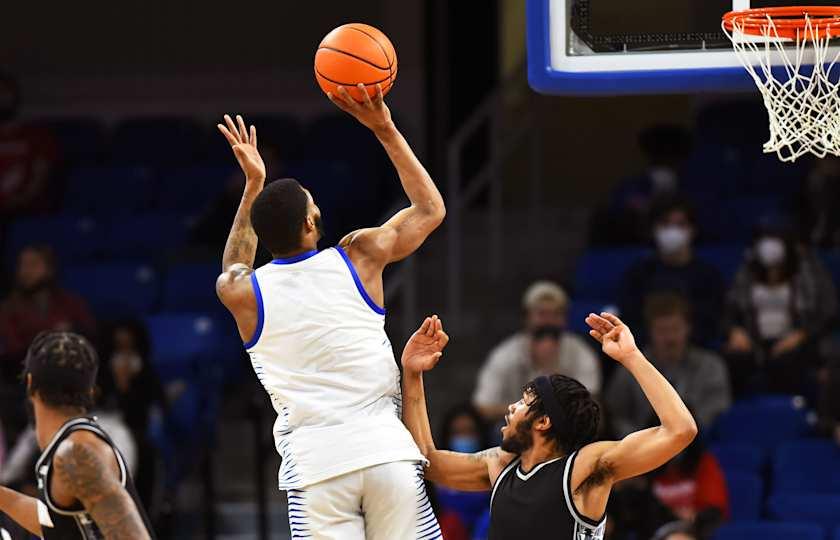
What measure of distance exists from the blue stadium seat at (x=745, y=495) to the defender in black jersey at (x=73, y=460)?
401 cm

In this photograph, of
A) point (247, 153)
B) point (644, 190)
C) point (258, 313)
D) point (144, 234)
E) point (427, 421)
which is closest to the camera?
point (258, 313)

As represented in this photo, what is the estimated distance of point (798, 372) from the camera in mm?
8969

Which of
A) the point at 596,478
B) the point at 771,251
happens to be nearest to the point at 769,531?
the point at 771,251

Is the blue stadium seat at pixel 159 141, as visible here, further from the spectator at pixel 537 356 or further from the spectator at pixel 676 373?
the spectator at pixel 676 373

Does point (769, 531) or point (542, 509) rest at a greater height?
point (542, 509)

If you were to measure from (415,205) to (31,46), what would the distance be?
29.6ft

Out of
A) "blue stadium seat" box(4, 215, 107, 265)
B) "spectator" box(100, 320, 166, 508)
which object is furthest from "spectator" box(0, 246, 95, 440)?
"blue stadium seat" box(4, 215, 107, 265)

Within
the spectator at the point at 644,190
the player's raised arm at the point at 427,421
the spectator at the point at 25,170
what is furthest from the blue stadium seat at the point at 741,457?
the spectator at the point at 25,170

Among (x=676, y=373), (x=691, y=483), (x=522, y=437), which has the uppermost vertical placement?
(x=522, y=437)

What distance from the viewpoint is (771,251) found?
29.8ft

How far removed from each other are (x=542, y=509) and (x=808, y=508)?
353cm

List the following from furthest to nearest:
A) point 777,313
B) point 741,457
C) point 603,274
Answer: point 603,274, point 777,313, point 741,457

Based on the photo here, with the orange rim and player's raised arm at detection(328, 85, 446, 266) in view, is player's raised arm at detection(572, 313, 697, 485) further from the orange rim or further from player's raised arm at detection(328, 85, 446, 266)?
the orange rim

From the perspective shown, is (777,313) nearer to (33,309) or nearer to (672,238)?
(672,238)
